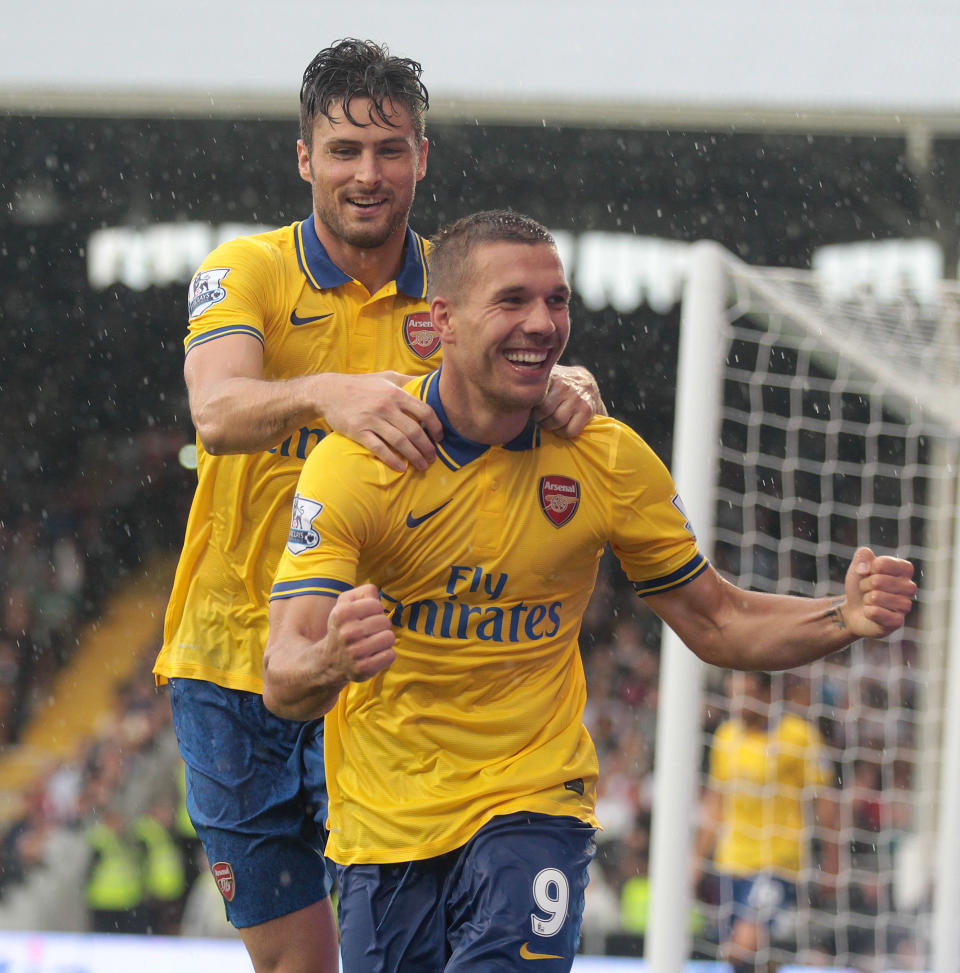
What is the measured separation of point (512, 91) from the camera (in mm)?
13312

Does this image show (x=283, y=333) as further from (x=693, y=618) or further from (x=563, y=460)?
(x=693, y=618)

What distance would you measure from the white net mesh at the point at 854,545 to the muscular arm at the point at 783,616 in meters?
3.04

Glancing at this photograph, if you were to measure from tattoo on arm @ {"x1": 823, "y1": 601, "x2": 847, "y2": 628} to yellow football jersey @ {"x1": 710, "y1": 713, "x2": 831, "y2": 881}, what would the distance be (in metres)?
6.13

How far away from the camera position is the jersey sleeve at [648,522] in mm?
3152

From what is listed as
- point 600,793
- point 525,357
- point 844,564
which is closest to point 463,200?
point 600,793

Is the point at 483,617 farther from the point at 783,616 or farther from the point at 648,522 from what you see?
the point at 783,616

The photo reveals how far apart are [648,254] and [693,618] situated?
12.1m

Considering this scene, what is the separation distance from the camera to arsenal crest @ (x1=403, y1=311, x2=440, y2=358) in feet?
11.2

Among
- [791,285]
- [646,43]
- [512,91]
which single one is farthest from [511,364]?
[646,43]

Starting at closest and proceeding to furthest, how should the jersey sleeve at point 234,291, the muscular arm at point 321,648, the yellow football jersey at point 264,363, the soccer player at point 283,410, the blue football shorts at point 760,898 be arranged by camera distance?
1. the muscular arm at point 321,648
2. the soccer player at point 283,410
3. the jersey sleeve at point 234,291
4. the yellow football jersey at point 264,363
5. the blue football shorts at point 760,898

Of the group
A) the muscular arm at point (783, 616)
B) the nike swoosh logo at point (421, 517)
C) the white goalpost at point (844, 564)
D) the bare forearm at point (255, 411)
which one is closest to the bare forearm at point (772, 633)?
the muscular arm at point (783, 616)

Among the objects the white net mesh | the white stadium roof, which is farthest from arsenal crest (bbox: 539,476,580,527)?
the white stadium roof

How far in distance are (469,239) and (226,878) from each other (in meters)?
1.78

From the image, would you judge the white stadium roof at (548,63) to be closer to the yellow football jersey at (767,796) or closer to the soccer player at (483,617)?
the yellow football jersey at (767,796)
